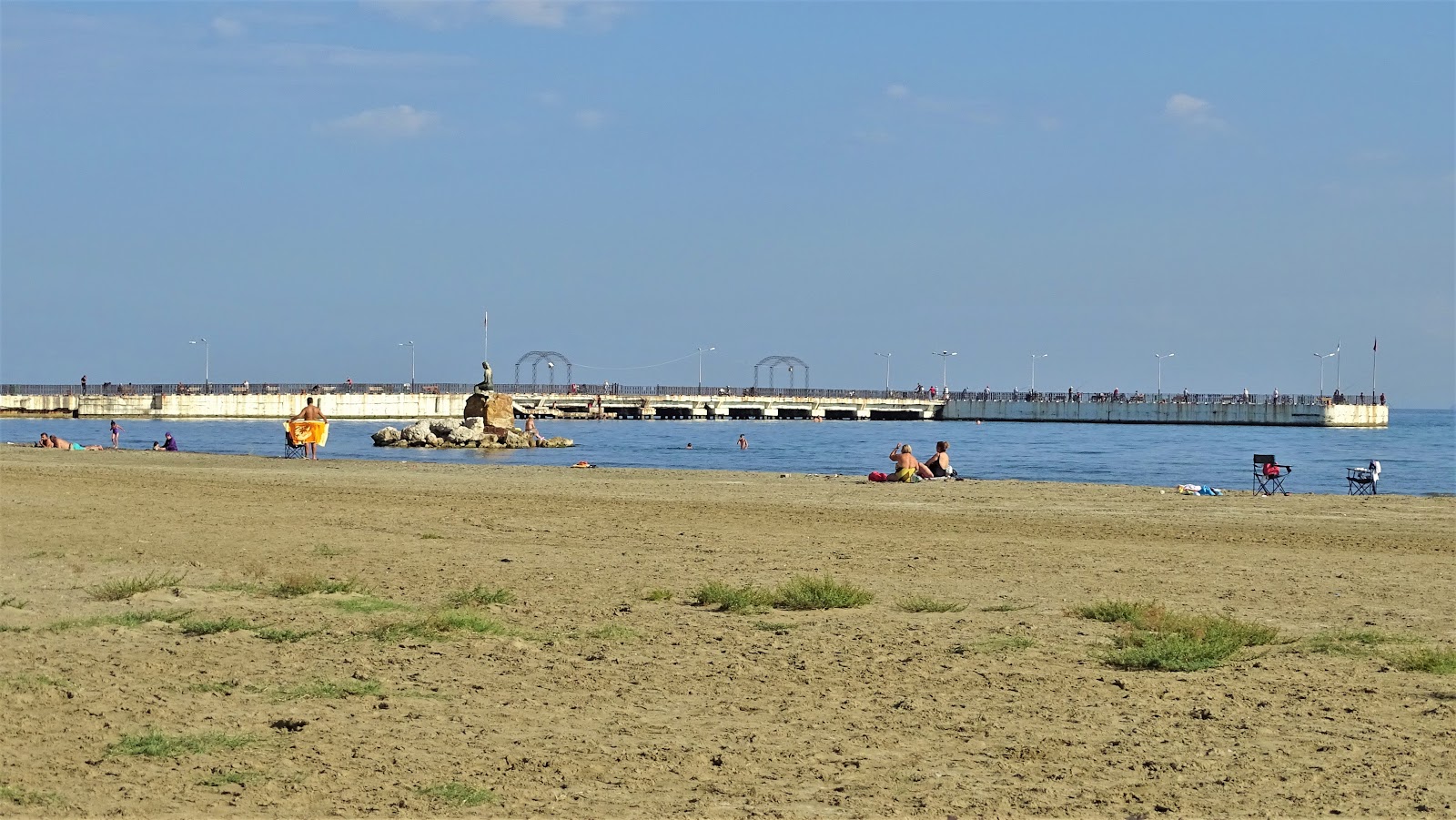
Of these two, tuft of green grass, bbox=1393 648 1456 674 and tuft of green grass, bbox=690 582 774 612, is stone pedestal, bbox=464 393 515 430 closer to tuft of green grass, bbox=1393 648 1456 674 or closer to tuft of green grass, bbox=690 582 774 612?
tuft of green grass, bbox=690 582 774 612

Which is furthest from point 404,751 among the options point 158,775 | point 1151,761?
point 1151,761

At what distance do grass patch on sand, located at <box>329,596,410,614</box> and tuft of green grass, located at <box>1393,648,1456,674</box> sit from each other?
717 centimetres

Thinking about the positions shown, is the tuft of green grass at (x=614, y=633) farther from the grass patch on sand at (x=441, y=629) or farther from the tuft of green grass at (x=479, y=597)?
the tuft of green grass at (x=479, y=597)

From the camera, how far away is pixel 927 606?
37.6 ft

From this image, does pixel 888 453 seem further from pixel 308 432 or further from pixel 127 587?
pixel 127 587

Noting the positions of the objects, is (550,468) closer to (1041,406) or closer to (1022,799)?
(1022,799)

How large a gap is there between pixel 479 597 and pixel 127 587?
9.23 feet

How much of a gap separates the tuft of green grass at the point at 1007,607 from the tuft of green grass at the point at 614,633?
3.04 meters

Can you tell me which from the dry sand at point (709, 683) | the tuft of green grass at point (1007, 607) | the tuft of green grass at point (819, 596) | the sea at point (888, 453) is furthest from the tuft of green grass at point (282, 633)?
the sea at point (888, 453)

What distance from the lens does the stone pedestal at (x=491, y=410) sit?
57.4 metres

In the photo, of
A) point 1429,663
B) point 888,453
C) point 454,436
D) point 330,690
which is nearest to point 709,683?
point 330,690

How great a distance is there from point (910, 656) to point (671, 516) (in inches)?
451

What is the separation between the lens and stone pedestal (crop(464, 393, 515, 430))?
5741cm

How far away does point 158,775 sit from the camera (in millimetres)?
6359
